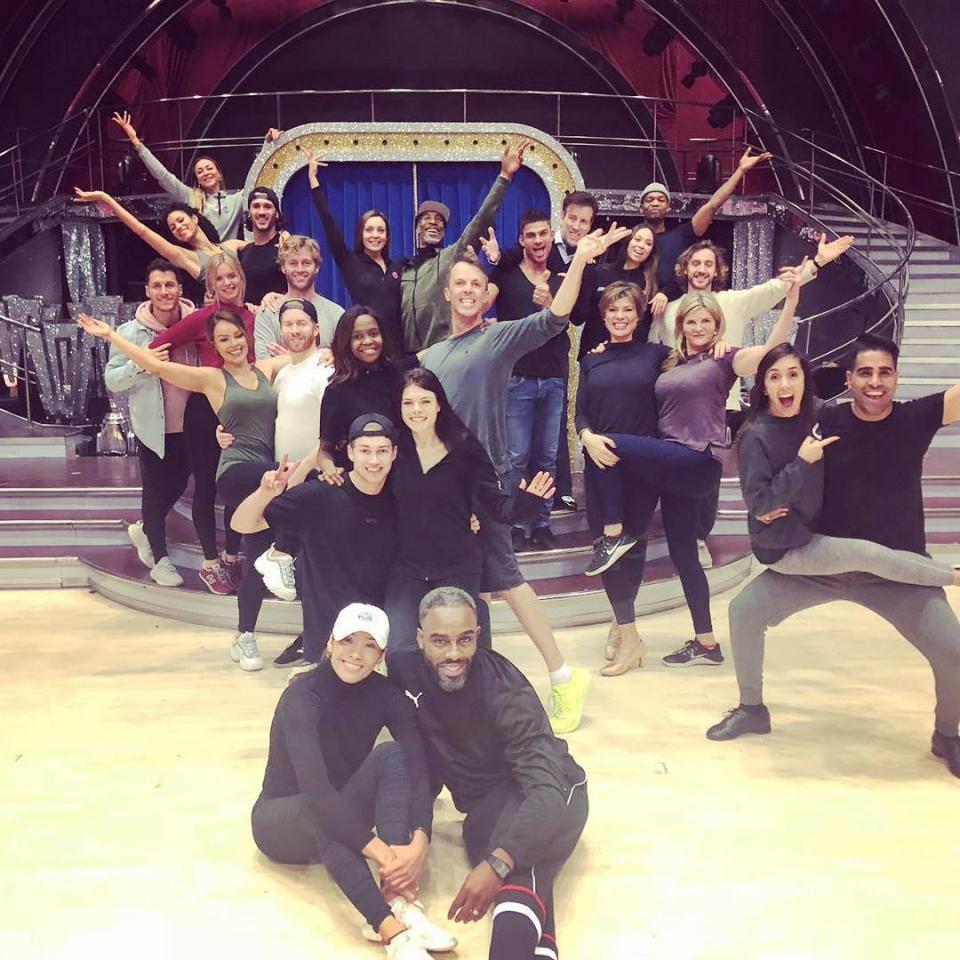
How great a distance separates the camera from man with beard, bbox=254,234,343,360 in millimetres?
4383

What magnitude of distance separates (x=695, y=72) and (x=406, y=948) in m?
11.5

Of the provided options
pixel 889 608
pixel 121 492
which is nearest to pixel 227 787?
pixel 889 608

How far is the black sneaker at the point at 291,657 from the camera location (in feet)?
14.4

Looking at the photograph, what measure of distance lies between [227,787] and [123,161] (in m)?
8.15

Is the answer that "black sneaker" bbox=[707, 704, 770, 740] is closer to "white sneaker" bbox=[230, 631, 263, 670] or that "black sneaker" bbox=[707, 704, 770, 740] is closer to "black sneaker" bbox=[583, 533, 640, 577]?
"black sneaker" bbox=[583, 533, 640, 577]

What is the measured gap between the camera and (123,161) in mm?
10188

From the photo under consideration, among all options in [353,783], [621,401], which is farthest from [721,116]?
[353,783]

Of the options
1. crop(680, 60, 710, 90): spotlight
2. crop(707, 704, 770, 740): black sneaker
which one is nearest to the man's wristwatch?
crop(707, 704, 770, 740): black sneaker

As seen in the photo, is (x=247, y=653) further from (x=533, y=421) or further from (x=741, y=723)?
(x=741, y=723)

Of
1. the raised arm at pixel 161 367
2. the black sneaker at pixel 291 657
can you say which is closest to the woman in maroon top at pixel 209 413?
the raised arm at pixel 161 367

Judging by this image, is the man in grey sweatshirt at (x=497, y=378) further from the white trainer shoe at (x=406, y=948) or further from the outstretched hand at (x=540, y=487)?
the white trainer shoe at (x=406, y=948)

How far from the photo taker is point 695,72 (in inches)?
485

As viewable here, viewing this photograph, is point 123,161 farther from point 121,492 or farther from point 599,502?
point 599,502

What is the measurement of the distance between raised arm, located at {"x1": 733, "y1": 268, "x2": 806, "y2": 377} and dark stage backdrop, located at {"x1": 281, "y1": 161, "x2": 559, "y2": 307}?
3.30m
